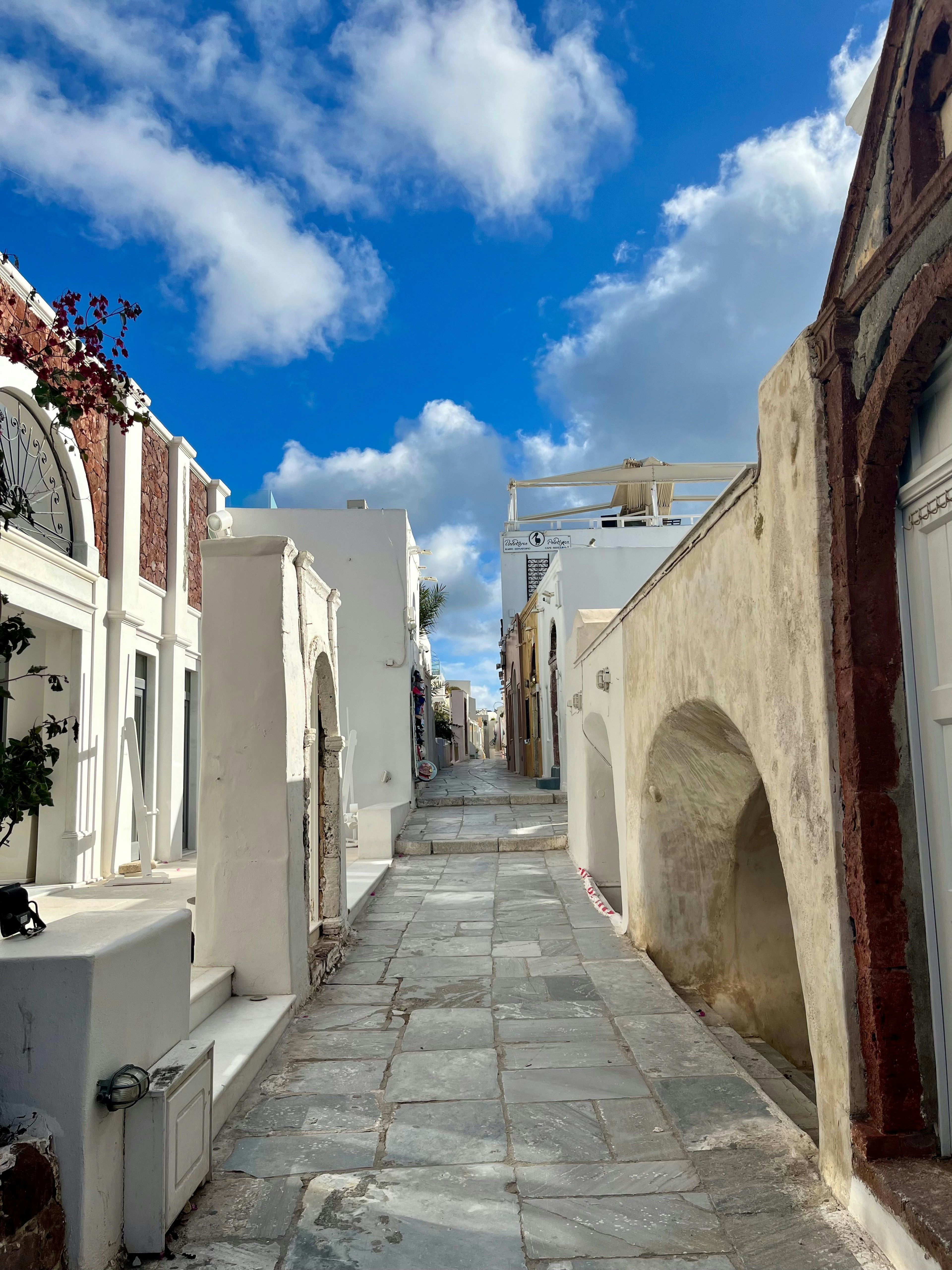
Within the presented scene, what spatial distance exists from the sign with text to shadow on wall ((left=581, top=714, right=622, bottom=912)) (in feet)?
67.5

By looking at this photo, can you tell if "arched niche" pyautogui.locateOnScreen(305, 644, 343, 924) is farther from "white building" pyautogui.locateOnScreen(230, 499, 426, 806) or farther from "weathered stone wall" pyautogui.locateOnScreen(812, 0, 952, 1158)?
"white building" pyautogui.locateOnScreen(230, 499, 426, 806)

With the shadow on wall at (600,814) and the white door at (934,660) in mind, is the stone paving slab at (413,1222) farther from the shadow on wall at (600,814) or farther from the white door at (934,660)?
the shadow on wall at (600,814)

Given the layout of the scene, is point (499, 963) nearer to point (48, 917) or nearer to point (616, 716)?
point (616, 716)

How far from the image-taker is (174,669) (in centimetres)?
1110

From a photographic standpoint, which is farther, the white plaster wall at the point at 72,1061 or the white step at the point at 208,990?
the white step at the point at 208,990

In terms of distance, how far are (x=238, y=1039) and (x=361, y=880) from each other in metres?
4.95

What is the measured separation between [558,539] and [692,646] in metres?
25.7

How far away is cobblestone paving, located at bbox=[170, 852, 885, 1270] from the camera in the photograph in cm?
279

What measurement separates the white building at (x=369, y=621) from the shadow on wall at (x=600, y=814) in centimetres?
578

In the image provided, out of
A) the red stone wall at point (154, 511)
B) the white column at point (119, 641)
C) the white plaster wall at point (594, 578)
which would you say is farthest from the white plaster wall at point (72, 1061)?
the white plaster wall at point (594, 578)

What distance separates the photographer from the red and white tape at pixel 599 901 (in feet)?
24.6

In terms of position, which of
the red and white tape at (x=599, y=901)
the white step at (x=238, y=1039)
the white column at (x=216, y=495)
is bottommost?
the red and white tape at (x=599, y=901)

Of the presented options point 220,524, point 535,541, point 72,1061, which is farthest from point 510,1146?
point 535,541

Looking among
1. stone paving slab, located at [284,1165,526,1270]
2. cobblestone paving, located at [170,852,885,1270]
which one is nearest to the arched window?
cobblestone paving, located at [170,852,885,1270]
